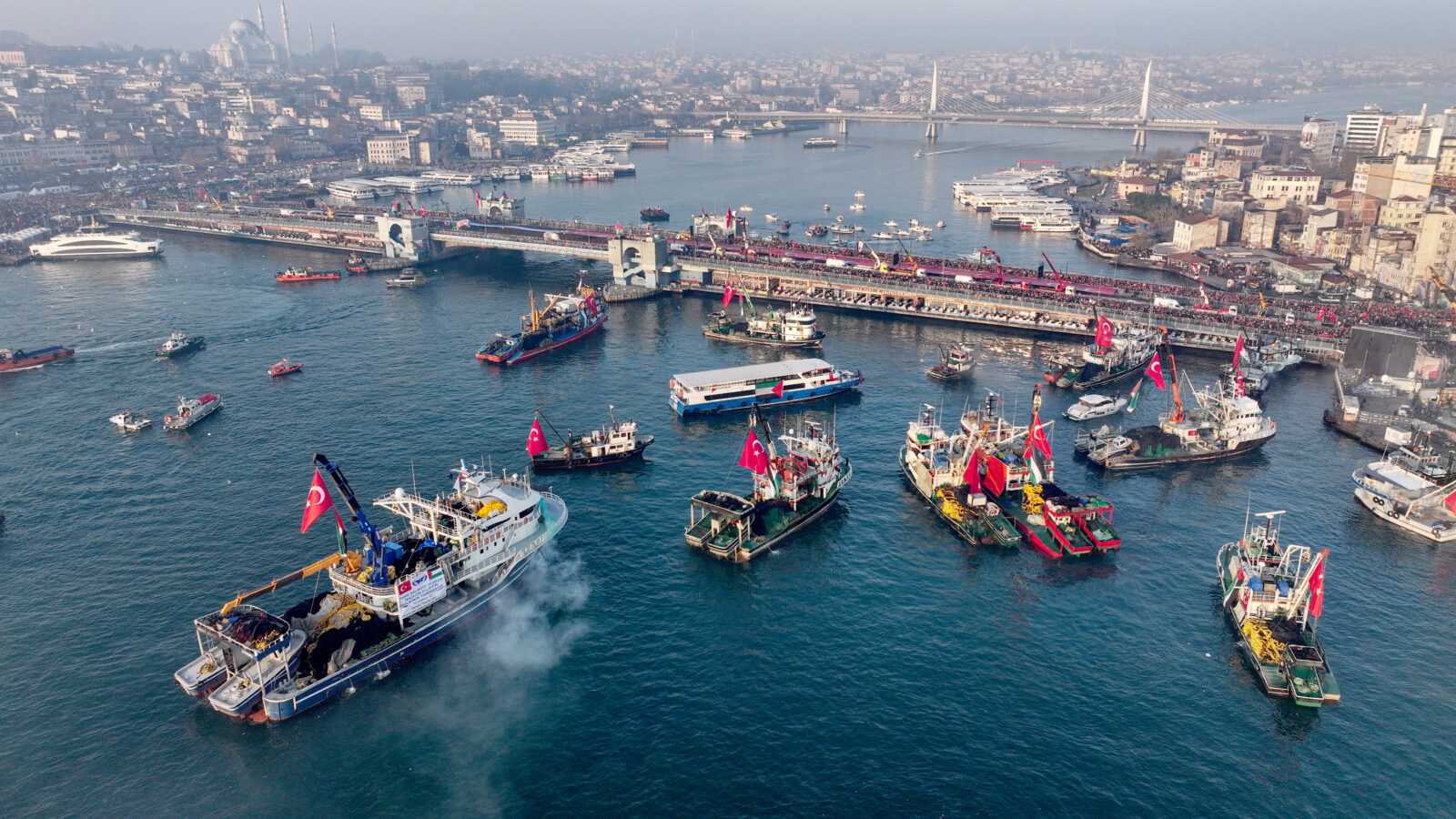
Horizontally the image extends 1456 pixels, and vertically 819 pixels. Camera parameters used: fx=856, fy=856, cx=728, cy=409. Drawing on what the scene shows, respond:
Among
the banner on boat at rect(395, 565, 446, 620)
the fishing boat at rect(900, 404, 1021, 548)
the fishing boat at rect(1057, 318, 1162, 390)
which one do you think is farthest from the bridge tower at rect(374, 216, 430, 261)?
the banner on boat at rect(395, 565, 446, 620)

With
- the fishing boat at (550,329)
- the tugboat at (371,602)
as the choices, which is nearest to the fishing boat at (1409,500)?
the tugboat at (371,602)

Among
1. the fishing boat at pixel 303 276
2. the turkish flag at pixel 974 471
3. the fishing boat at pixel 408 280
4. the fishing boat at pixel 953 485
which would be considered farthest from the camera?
the fishing boat at pixel 303 276

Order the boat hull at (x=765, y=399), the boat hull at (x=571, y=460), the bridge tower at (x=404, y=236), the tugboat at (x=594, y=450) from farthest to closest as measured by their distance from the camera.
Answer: the bridge tower at (x=404, y=236) → the boat hull at (x=765, y=399) → the tugboat at (x=594, y=450) → the boat hull at (x=571, y=460)

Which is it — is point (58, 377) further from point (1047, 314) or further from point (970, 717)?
point (1047, 314)

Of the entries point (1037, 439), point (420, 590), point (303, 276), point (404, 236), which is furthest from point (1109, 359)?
point (303, 276)

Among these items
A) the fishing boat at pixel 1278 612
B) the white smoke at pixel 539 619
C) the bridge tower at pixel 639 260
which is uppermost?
the bridge tower at pixel 639 260

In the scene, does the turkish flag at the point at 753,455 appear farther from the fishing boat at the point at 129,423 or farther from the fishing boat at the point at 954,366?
the fishing boat at the point at 129,423
